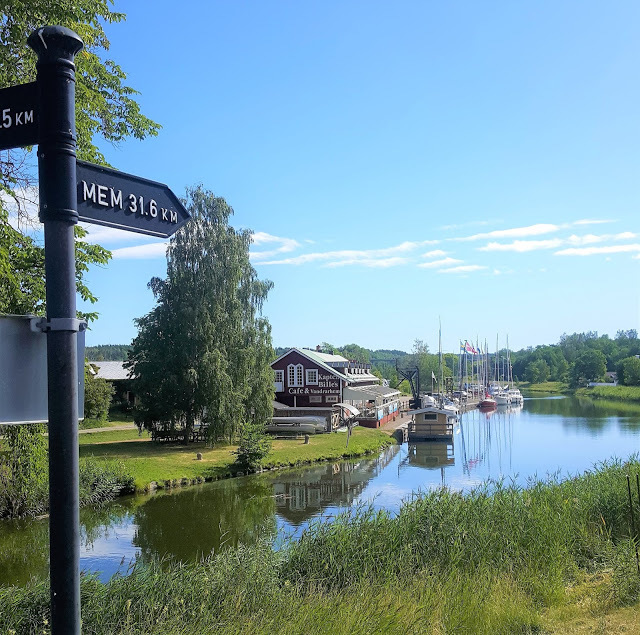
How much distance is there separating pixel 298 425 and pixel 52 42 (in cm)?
3735

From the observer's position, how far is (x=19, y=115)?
2.49 metres

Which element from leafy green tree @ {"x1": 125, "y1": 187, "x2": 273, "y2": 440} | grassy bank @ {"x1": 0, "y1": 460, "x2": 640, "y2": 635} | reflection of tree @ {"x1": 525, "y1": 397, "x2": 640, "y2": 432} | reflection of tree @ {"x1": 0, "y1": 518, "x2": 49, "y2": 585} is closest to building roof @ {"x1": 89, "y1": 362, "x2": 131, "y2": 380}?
leafy green tree @ {"x1": 125, "y1": 187, "x2": 273, "y2": 440}

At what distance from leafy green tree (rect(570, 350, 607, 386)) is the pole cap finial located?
102m

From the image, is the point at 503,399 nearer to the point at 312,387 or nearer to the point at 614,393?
the point at 614,393

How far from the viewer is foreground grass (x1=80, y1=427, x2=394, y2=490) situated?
24.3 m

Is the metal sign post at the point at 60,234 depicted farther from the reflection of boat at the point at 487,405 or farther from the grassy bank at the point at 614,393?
the grassy bank at the point at 614,393

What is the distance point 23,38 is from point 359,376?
152 feet

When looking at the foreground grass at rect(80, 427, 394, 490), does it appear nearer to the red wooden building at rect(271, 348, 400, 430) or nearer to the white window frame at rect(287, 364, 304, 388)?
the red wooden building at rect(271, 348, 400, 430)

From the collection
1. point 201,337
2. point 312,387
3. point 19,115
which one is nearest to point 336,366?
point 312,387

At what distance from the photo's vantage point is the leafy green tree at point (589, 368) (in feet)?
314

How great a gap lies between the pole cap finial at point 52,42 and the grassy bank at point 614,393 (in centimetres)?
7859

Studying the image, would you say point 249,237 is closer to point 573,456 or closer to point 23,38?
point 573,456

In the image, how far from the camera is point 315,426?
39.1 metres

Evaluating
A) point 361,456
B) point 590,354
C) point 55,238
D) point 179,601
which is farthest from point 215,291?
point 590,354
